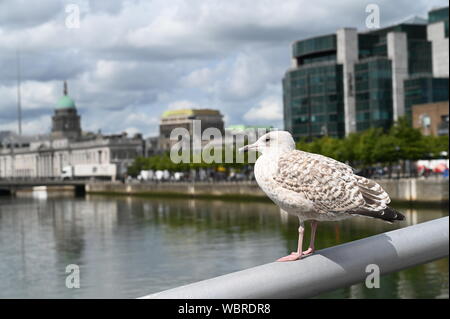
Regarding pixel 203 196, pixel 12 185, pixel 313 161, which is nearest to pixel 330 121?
pixel 203 196

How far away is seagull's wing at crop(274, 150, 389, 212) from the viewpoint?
284cm

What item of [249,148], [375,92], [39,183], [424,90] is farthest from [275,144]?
[39,183]

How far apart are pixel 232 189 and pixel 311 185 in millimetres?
77370

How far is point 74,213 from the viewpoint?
241ft

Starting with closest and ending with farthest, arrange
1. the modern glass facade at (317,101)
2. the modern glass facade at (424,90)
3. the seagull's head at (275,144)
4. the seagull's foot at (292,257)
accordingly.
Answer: the seagull's foot at (292,257), the seagull's head at (275,144), the modern glass facade at (424,90), the modern glass facade at (317,101)

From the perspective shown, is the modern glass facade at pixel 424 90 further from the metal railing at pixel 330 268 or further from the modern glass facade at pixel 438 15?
the metal railing at pixel 330 268

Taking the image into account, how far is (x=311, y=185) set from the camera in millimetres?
2891

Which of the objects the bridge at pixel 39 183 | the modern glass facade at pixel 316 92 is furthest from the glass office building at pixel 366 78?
the bridge at pixel 39 183

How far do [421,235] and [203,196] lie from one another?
84.5 metres

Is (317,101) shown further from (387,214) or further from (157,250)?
(387,214)

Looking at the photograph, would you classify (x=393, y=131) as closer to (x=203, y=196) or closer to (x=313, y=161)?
(x=203, y=196)

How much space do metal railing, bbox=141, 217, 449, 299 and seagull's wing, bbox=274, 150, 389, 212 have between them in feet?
1.57

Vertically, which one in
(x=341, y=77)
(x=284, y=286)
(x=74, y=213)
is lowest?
(x=74, y=213)

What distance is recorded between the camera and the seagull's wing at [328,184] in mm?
2844
